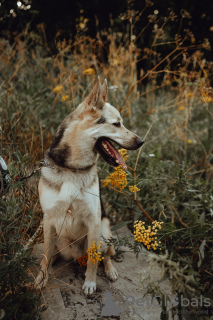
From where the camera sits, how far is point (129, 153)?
3939mm

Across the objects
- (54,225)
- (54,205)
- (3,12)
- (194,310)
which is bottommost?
(194,310)

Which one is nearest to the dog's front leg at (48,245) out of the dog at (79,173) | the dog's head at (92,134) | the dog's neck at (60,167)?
the dog at (79,173)

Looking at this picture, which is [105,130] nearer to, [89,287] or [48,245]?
[48,245]

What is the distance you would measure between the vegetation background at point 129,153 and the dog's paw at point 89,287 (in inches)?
17.0

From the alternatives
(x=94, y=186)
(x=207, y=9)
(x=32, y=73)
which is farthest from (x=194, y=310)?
(x=207, y=9)

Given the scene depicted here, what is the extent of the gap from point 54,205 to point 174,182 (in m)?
1.40

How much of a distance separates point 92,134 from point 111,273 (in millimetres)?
1276

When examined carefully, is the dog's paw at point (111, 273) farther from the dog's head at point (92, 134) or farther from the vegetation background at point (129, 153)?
Result: the dog's head at point (92, 134)

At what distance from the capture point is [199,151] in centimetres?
464

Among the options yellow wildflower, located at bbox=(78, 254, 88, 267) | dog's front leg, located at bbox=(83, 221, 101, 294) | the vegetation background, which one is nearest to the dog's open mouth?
the vegetation background

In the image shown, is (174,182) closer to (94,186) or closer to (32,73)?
(94,186)

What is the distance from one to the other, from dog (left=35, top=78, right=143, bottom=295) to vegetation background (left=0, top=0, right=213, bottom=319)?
0.19m

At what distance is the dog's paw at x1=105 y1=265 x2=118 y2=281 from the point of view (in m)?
2.56

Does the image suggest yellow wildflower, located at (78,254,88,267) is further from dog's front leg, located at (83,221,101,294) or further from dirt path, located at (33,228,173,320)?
dog's front leg, located at (83,221,101,294)
